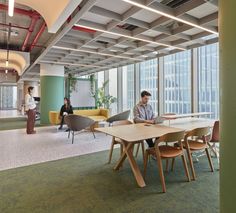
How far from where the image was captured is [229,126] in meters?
1.08

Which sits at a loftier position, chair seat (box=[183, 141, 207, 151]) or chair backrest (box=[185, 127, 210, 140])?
chair backrest (box=[185, 127, 210, 140])

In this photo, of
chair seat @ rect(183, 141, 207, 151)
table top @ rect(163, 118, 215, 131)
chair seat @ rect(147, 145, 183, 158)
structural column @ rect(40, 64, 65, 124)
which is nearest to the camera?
chair seat @ rect(147, 145, 183, 158)

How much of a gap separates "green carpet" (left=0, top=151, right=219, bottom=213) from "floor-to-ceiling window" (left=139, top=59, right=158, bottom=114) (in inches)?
165

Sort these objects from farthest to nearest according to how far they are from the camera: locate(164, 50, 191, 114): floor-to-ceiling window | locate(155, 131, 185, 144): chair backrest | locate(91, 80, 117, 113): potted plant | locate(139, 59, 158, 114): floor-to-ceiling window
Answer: locate(91, 80, 117, 113): potted plant, locate(139, 59, 158, 114): floor-to-ceiling window, locate(164, 50, 191, 114): floor-to-ceiling window, locate(155, 131, 185, 144): chair backrest

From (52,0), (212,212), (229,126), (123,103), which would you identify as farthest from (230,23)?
(123,103)

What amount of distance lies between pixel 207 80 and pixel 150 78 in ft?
8.35

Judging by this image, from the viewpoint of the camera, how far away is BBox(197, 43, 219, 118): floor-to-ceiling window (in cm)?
559

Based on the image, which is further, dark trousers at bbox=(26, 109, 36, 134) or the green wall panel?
the green wall panel

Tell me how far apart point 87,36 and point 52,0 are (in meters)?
1.54

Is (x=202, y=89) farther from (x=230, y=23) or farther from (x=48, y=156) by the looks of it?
(x=230, y=23)

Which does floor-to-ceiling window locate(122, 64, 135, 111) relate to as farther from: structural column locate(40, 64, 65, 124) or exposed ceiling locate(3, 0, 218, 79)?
structural column locate(40, 64, 65, 124)

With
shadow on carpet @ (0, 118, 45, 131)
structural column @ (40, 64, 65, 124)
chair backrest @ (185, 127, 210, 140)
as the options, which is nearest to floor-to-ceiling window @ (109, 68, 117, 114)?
structural column @ (40, 64, 65, 124)

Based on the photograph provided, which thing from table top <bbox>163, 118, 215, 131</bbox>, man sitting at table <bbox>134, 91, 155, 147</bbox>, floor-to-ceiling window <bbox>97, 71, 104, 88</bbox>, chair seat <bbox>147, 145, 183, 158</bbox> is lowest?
chair seat <bbox>147, 145, 183, 158</bbox>

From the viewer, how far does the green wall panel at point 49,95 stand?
8.70m
